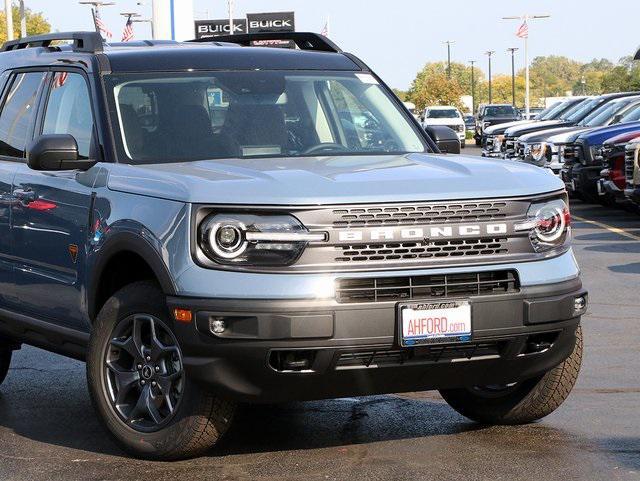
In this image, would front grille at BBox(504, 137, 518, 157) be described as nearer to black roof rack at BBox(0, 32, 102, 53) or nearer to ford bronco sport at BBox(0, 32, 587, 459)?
black roof rack at BBox(0, 32, 102, 53)

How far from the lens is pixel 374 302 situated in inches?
223

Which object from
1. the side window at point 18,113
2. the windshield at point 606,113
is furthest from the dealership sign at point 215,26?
the side window at point 18,113

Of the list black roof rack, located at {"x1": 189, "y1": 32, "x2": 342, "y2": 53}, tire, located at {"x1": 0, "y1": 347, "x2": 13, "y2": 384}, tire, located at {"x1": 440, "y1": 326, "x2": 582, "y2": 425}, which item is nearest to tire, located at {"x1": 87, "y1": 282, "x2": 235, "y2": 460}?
tire, located at {"x1": 440, "y1": 326, "x2": 582, "y2": 425}

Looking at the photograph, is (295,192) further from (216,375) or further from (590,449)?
(590,449)

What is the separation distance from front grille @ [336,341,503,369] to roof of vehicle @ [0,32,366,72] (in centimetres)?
211

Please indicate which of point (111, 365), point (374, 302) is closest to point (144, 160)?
point (111, 365)

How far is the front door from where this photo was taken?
6.69 metres

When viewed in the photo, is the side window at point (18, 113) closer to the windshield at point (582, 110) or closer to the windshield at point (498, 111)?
the windshield at point (582, 110)

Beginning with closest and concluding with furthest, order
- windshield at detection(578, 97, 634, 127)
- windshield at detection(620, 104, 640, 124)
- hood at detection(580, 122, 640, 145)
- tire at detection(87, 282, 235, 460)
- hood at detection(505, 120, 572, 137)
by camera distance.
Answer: tire at detection(87, 282, 235, 460) → hood at detection(580, 122, 640, 145) → windshield at detection(620, 104, 640, 124) → windshield at detection(578, 97, 634, 127) → hood at detection(505, 120, 572, 137)

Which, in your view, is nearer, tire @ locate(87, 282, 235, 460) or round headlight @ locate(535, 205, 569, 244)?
tire @ locate(87, 282, 235, 460)

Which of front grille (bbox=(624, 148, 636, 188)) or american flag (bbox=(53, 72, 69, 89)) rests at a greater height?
american flag (bbox=(53, 72, 69, 89))

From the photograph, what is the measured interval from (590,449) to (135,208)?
2.23 meters

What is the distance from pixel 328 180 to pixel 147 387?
1.19 meters

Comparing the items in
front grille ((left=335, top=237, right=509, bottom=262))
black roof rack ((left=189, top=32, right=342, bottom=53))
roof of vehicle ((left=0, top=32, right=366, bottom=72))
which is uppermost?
black roof rack ((left=189, top=32, right=342, bottom=53))
